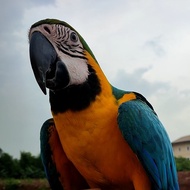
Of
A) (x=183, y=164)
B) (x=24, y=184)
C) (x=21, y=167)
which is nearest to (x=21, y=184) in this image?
(x=24, y=184)

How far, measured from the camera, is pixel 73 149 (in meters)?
2.17

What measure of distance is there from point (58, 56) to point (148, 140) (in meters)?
0.68

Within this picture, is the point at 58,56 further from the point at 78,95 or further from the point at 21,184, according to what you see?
the point at 21,184

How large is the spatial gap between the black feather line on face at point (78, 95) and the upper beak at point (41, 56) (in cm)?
14

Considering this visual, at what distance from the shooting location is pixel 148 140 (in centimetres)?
216

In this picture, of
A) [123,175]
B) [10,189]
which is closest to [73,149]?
[123,175]

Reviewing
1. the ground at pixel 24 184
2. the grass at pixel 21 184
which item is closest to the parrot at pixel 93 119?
the ground at pixel 24 184

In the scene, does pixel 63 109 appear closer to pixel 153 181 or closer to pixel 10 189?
pixel 153 181

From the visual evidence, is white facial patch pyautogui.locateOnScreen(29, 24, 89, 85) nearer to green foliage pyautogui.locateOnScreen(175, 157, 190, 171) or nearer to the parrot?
the parrot

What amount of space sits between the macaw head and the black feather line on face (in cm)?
2

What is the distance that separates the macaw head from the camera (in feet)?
6.50

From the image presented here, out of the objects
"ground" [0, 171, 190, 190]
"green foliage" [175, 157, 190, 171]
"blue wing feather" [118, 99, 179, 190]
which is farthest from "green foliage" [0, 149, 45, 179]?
"blue wing feather" [118, 99, 179, 190]

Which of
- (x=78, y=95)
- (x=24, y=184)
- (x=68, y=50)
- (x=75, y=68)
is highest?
(x=68, y=50)

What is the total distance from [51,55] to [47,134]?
65 centimetres
